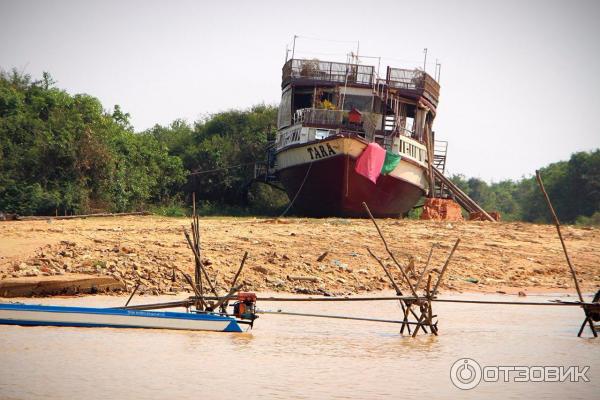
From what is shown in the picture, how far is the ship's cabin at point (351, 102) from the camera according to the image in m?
32.1

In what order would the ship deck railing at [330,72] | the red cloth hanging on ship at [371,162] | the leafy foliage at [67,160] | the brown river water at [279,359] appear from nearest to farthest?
the brown river water at [279,359] → the leafy foliage at [67,160] → the red cloth hanging on ship at [371,162] → the ship deck railing at [330,72]

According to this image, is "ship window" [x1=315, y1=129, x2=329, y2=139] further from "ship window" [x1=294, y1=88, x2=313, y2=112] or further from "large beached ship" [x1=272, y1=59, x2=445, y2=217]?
"ship window" [x1=294, y1=88, x2=313, y2=112]

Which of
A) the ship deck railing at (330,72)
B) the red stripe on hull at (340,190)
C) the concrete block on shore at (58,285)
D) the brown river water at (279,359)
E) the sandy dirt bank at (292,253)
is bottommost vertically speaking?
the brown river water at (279,359)

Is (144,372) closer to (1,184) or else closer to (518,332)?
(518,332)

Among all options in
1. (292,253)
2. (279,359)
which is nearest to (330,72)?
(292,253)

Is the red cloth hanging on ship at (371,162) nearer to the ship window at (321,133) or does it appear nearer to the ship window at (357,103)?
the ship window at (321,133)

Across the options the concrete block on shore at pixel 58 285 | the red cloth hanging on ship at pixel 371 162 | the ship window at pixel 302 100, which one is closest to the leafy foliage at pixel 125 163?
the ship window at pixel 302 100

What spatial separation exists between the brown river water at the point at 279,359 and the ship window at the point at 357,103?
1789cm

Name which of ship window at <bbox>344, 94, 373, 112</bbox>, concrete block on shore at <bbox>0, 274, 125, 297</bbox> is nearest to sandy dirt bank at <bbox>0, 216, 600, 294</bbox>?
concrete block on shore at <bbox>0, 274, 125, 297</bbox>

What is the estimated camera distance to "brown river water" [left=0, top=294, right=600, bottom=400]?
10.0 metres

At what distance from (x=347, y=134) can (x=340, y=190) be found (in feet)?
6.44

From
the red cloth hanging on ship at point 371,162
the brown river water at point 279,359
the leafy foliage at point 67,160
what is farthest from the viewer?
the red cloth hanging on ship at point 371,162

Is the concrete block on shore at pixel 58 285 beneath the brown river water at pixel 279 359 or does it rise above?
above

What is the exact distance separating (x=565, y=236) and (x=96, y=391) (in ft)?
67.1
